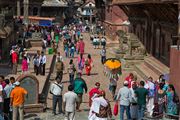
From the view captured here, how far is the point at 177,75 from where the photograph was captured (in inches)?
660

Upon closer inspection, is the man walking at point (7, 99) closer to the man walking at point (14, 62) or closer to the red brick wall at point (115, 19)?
the man walking at point (14, 62)

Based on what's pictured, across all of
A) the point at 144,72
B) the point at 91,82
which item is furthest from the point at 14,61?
the point at 144,72

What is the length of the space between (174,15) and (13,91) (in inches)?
448

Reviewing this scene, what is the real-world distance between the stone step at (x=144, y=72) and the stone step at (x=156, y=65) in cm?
22

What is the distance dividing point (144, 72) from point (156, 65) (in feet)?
2.48

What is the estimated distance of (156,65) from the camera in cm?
2800

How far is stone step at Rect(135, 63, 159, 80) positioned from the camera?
26280mm

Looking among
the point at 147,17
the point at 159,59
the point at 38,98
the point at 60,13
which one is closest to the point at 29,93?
the point at 38,98

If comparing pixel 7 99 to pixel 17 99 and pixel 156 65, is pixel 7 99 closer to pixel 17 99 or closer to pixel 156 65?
pixel 17 99

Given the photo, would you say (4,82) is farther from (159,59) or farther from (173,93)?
(159,59)

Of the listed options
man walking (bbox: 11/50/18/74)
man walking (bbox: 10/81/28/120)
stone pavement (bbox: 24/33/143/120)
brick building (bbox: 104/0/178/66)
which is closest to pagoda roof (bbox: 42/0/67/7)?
stone pavement (bbox: 24/33/143/120)

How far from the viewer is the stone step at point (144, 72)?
26.3 meters

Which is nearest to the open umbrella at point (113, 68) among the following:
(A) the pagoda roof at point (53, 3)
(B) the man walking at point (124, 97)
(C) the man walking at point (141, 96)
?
(C) the man walking at point (141, 96)

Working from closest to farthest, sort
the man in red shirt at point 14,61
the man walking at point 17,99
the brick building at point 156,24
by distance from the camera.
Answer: the man walking at point 17,99, the brick building at point 156,24, the man in red shirt at point 14,61
